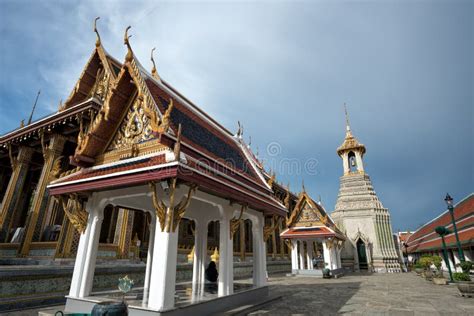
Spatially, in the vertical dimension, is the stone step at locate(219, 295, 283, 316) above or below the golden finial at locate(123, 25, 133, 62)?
below

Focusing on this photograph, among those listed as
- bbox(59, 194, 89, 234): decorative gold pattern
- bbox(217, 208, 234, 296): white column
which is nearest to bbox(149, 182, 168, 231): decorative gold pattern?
bbox(217, 208, 234, 296): white column

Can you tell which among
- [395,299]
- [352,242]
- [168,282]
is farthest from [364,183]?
[168,282]

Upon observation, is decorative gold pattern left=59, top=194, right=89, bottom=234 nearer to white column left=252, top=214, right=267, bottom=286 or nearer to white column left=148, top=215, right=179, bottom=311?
white column left=148, top=215, right=179, bottom=311

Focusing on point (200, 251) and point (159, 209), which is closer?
point (159, 209)

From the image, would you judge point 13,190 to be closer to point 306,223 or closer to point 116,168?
point 116,168

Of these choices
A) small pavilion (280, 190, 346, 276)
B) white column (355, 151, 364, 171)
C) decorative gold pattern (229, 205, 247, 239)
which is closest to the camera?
decorative gold pattern (229, 205, 247, 239)

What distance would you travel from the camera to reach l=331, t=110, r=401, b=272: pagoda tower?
27281 mm

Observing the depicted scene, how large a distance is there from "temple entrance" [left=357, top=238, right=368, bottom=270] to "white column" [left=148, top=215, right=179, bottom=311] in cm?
2893

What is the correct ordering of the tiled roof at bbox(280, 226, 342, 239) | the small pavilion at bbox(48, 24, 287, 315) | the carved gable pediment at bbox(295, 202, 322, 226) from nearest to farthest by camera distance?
the small pavilion at bbox(48, 24, 287, 315), the tiled roof at bbox(280, 226, 342, 239), the carved gable pediment at bbox(295, 202, 322, 226)

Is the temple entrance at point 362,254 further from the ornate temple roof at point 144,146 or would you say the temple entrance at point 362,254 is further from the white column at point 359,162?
the ornate temple roof at point 144,146

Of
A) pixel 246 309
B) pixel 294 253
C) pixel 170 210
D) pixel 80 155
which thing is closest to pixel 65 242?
pixel 80 155

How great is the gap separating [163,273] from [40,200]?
32.8ft

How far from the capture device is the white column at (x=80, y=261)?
566cm

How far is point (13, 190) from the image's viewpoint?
13734mm
